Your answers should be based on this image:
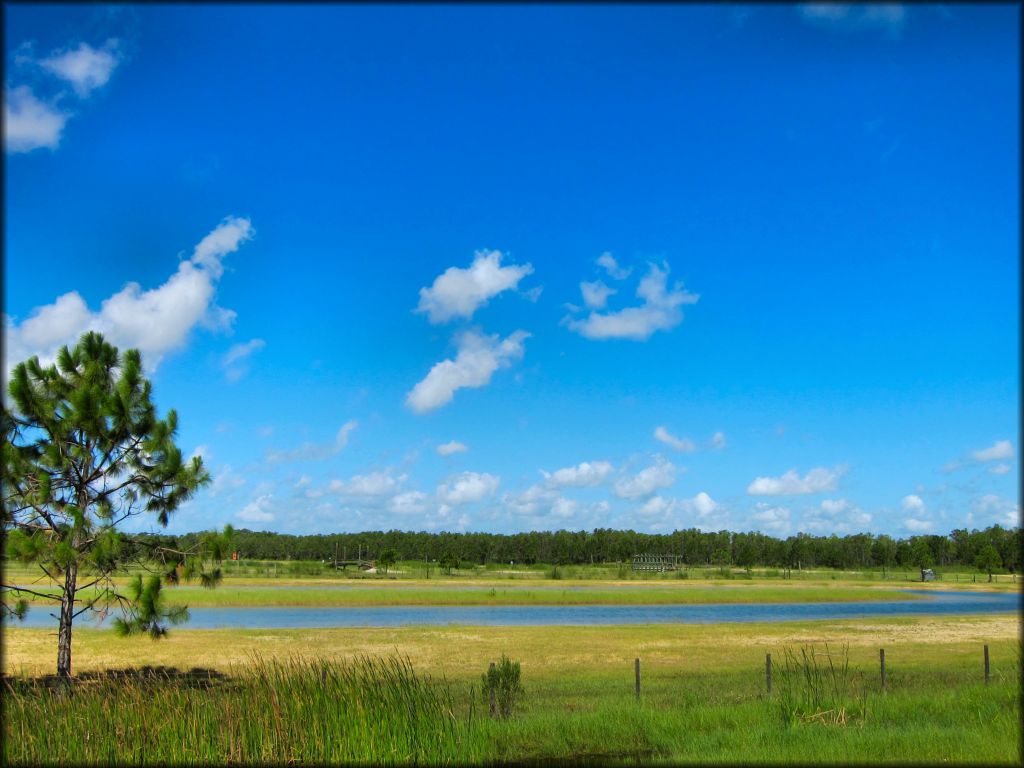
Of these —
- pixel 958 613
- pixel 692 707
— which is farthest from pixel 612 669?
pixel 958 613

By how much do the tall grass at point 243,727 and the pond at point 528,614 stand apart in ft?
106

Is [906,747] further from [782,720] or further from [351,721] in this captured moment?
[351,721]

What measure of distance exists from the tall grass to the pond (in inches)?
1267

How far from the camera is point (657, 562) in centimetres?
16625

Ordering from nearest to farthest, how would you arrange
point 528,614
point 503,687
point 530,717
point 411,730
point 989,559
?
point 411,730 → point 530,717 → point 503,687 → point 528,614 → point 989,559

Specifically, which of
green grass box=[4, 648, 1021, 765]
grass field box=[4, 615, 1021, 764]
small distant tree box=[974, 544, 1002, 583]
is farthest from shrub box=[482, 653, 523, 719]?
small distant tree box=[974, 544, 1002, 583]

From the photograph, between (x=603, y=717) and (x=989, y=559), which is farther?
(x=989, y=559)

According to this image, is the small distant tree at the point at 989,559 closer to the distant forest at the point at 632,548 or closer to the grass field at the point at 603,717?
the distant forest at the point at 632,548

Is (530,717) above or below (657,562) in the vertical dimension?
above

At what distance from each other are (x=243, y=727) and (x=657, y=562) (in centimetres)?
15914

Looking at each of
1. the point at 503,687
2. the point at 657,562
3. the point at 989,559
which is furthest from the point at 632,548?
the point at 503,687

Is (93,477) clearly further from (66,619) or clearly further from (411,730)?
(411,730)

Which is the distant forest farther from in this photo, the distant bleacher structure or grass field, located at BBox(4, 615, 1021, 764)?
grass field, located at BBox(4, 615, 1021, 764)

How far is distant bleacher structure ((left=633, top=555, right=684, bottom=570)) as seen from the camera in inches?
6412
